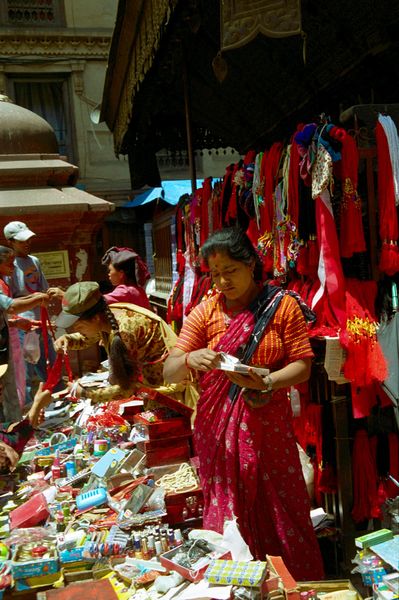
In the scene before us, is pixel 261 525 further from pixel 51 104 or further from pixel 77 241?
pixel 51 104

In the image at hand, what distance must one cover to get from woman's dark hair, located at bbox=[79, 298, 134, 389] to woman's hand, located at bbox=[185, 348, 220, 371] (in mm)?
990

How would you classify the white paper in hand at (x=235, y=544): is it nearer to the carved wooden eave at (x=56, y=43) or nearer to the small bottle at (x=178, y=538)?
the small bottle at (x=178, y=538)

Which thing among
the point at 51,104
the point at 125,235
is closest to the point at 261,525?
the point at 125,235

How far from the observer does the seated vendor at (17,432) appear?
13.6 feet

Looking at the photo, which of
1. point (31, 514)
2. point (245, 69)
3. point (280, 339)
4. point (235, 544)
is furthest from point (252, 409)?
point (245, 69)

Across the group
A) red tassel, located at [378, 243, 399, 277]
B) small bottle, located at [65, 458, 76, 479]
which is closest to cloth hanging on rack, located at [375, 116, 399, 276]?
red tassel, located at [378, 243, 399, 277]

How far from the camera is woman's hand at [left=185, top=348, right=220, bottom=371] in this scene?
2402 millimetres

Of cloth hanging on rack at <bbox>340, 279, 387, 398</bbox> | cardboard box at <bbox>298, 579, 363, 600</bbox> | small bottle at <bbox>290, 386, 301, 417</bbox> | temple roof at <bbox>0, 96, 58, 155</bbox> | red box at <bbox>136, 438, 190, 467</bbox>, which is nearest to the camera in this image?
cardboard box at <bbox>298, 579, 363, 600</bbox>

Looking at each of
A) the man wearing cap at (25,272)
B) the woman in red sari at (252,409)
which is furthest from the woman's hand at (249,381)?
the man wearing cap at (25,272)

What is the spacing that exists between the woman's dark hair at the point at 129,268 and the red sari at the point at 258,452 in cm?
337

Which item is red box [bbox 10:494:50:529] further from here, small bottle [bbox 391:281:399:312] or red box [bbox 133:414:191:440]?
small bottle [bbox 391:281:399:312]

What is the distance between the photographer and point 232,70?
6.25 meters

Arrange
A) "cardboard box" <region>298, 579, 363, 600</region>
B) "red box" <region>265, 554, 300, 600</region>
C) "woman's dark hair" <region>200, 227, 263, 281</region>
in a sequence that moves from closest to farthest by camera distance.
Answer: "red box" <region>265, 554, 300, 600</region> < "cardboard box" <region>298, 579, 363, 600</region> < "woman's dark hair" <region>200, 227, 263, 281</region>

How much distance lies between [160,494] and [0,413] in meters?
2.18
